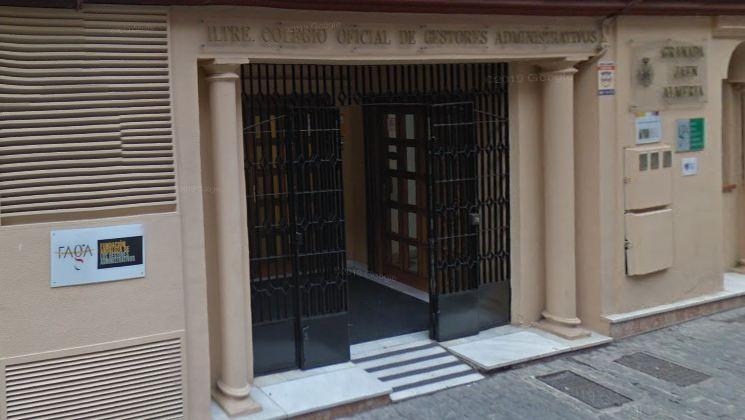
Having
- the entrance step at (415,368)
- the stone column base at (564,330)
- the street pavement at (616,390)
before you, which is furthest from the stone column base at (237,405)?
the stone column base at (564,330)

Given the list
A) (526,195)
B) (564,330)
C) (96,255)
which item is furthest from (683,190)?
(96,255)

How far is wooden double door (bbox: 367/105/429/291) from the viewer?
9609 mm

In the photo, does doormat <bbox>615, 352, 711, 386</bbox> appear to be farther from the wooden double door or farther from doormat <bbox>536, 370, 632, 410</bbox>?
the wooden double door

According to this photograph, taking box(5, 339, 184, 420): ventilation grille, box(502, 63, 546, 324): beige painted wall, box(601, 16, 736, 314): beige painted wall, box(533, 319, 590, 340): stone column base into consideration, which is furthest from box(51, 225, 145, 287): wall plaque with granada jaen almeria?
box(601, 16, 736, 314): beige painted wall

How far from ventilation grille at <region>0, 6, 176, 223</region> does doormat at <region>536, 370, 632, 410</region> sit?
4006 millimetres

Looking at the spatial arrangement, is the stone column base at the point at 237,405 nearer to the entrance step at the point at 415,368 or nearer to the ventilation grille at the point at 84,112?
the entrance step at the point at 415,368

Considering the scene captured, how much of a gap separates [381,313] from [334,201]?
2123mm

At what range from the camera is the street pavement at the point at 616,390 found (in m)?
6.98

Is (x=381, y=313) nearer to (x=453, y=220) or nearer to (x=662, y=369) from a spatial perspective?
(x=453, y=220)

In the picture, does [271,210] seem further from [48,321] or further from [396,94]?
[48,321]

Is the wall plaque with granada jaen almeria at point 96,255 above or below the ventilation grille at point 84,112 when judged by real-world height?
below

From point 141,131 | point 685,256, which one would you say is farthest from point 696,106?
point 141,131

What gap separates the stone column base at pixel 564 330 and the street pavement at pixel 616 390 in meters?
0.21

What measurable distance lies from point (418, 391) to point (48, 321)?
3299mm
